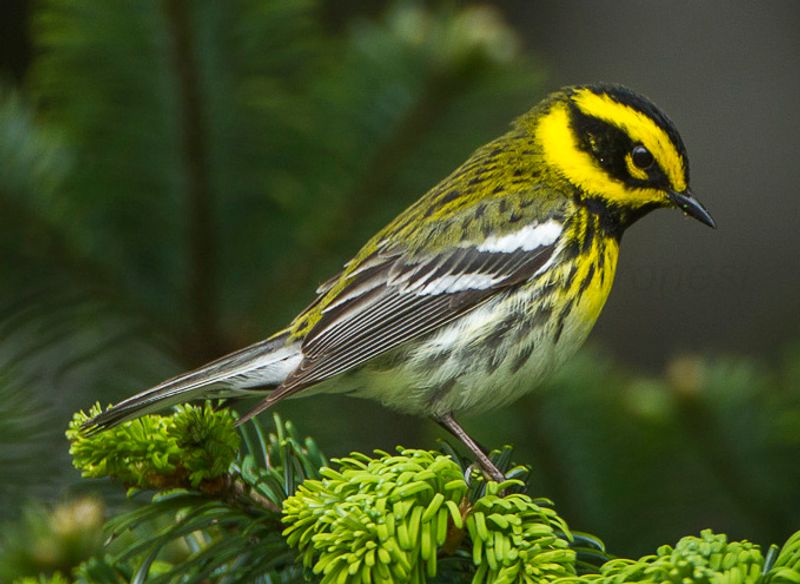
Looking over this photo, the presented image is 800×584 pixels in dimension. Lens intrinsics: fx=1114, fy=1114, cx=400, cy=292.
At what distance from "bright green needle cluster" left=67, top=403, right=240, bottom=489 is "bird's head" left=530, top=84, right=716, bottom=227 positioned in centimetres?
165

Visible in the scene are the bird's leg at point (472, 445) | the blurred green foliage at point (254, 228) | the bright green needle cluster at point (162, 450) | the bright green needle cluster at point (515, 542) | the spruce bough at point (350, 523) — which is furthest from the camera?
the blurred green foliage at point (254, 228)

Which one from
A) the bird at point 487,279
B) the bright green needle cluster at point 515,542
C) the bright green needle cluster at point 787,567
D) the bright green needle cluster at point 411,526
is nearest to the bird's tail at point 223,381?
the bird at point 487,279

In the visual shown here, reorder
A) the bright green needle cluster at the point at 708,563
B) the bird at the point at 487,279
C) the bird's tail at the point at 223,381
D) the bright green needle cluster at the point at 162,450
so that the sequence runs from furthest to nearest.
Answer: the bird at the point at 487,279, the bird's tail at the point at 223,381, the bright green needle cluster at the point at 162,450, the bright green needle cluster at the point at 708,563

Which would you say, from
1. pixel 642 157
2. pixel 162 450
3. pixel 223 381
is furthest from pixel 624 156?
pixel 162 450

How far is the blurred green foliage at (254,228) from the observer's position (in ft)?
8.73

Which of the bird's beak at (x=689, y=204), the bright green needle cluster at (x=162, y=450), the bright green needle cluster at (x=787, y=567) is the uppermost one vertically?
the bird's beak at (x=689, y=204)

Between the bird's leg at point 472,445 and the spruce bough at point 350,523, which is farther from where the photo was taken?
the bird's leg at point 472,445

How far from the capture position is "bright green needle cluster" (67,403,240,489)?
1948mm

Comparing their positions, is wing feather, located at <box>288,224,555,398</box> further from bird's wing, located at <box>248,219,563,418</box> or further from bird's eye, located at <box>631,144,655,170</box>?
bird's eye, located at <box>631,144,655,170</box>

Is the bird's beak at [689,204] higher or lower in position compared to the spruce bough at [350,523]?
higher

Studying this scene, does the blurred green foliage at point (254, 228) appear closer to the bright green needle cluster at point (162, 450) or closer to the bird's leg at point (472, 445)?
the bird's leg at point (472, 445)

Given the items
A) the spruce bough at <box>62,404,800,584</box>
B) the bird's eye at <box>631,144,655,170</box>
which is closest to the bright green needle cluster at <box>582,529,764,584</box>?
the spruce bough at <box>62,404,800,584</box>

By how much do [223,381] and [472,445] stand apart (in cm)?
64

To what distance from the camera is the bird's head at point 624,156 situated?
10.6 ft
